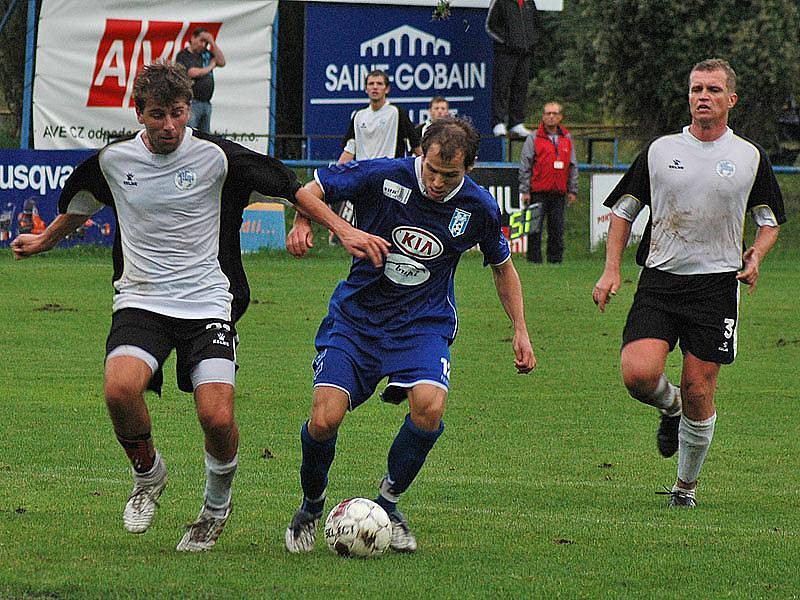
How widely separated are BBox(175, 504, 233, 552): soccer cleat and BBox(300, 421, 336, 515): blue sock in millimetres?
405

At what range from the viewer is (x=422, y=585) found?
5.48m

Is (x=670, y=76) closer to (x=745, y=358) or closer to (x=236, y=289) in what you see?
(x=745, y=358)

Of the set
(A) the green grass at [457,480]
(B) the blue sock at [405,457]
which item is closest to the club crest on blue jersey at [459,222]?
(B) the blue sock at [405,457]

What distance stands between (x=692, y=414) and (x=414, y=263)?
209 cm

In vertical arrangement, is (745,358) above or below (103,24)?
below

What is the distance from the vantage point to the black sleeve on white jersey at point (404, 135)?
57.7 ft

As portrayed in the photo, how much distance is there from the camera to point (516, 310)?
6.47m

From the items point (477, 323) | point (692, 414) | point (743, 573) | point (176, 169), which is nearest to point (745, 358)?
point (477, 323)

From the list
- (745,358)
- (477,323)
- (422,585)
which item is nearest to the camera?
Result: (422,585)

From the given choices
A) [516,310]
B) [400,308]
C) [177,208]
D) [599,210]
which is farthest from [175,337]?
[599,210]

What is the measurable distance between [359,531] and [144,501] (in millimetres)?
911

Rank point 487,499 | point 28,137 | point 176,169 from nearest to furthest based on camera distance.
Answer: point 176,169 → point 487,499 → point 28,137

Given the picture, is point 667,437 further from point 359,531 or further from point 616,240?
point 359,531

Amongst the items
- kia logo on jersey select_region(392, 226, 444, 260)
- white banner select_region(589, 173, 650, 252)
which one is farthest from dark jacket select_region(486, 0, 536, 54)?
kia logo on jersey select_region(392, 226, 444, 260)
